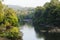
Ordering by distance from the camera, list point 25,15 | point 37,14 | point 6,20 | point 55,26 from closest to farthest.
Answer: point 6,20 → point 55,26 → point 37,14 → point 25,15

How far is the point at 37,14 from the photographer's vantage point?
117 meters

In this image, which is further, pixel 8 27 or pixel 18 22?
pixel 18 22

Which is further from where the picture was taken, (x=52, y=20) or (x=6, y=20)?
(x=52, y=20)

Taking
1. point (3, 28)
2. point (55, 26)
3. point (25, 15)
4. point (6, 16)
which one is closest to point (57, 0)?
point (55, 26)

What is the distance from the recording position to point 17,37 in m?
48.1

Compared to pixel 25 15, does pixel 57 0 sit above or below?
above

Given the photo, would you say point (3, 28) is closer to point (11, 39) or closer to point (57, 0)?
point (11, 39)

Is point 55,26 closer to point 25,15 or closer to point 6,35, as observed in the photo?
point 6,35

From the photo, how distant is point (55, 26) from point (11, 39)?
39549mm

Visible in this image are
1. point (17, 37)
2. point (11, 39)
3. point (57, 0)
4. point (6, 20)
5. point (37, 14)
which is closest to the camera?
point (11, 39)

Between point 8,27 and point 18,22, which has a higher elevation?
point 8,27

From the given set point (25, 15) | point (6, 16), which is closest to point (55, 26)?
point (6, 16)

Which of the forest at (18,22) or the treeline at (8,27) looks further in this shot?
the forest at (18,22)

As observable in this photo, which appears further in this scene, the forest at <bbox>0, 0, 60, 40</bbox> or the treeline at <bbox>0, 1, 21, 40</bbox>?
the forest at <bbox>0, 0, 60, 40</bbox>
